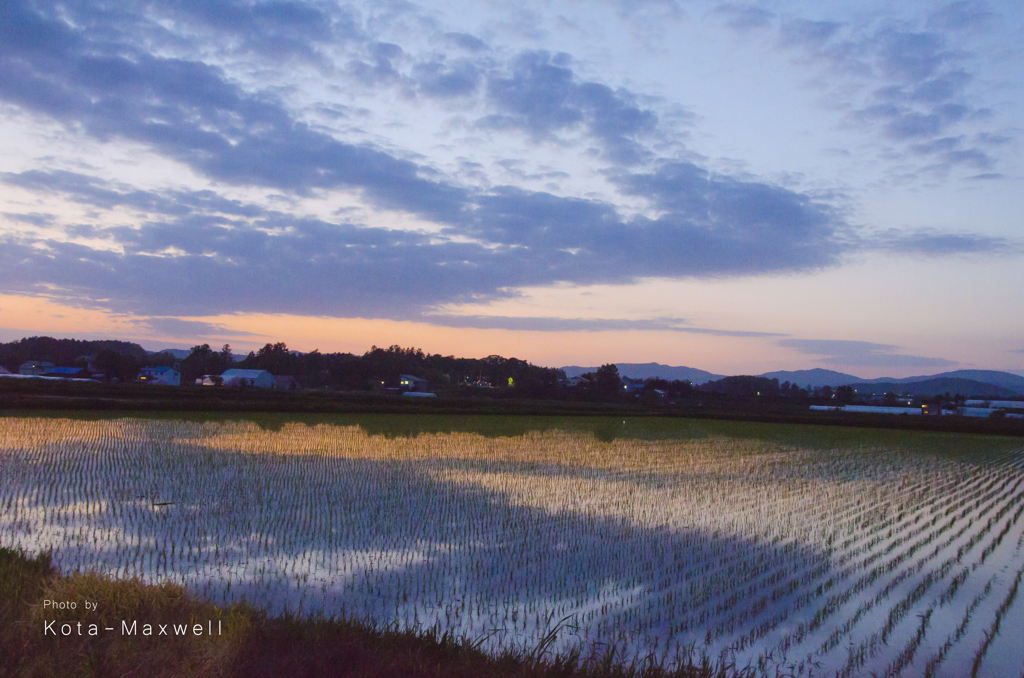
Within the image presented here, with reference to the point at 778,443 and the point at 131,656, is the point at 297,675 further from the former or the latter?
the point at 778,443

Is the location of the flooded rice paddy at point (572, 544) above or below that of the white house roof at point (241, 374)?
below

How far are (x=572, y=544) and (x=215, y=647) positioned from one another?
223 inches

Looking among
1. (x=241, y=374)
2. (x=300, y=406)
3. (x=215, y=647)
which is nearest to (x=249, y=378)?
(x=241, y=374)

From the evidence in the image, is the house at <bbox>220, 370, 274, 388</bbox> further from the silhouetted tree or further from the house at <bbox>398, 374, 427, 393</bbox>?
the silhouetted tree

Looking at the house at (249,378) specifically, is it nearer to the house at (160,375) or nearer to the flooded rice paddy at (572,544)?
the house at (160,375)

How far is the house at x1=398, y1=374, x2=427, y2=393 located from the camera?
295 ft

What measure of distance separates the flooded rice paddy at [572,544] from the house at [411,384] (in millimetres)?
70615

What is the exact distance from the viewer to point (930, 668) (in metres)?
5.47

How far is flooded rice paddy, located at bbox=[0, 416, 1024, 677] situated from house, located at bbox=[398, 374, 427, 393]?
70.6m

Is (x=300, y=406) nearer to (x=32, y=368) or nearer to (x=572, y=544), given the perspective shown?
(x=572, y=544)

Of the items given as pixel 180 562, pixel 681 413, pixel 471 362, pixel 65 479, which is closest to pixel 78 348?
pixel 471 362

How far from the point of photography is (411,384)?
92.1m

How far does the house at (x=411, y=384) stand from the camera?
295 feet

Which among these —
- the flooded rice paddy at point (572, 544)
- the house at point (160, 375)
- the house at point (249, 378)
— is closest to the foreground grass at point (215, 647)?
the flooded rice paddy at point (572, 544)
